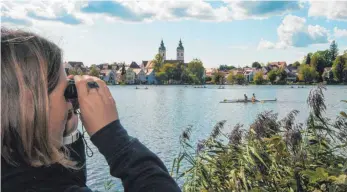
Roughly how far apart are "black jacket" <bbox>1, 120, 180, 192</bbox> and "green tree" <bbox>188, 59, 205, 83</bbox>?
12933 centimetres

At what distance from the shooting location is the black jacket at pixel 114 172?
1.03 metres

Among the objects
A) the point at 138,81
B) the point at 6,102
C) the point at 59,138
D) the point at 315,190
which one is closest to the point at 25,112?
the point at 6,102

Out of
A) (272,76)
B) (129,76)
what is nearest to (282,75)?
(272,76)

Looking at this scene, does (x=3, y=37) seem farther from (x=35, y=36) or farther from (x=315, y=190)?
(x=315, y=190)

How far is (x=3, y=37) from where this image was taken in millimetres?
1067

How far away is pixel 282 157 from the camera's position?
3.97 metres

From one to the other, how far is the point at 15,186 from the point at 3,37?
1.21ft

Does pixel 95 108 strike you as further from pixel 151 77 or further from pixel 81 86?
pixel 151 77

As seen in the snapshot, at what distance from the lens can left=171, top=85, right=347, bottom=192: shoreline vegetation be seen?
3516 millimetres

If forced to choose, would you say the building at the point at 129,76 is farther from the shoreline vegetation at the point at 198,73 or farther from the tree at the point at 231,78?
the tree at the point at 231,78

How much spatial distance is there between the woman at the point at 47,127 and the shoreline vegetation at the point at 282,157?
1.83 meters

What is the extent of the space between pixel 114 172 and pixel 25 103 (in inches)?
11.2

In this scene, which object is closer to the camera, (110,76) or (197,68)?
(110,76)

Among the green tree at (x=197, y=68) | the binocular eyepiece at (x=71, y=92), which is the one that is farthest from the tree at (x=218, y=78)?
the binocular eyepiece at (x=71, y=92)
